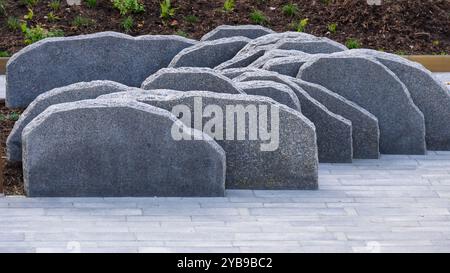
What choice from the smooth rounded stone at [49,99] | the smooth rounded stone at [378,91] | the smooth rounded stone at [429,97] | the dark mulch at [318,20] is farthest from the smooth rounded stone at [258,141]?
the dark mulch at [318,20]

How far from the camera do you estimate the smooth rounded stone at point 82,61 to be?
11.8m

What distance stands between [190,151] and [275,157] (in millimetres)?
760

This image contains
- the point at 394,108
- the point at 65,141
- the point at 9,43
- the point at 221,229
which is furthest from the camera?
the point at 9,43

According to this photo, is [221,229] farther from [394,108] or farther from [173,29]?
[173,29]

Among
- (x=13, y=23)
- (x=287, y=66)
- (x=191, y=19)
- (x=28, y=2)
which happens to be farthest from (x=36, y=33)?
(x=287, y=66)

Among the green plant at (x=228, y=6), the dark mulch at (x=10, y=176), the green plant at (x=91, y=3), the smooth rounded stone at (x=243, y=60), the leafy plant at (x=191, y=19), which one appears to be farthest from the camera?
the green plant at (x=228, y=6)

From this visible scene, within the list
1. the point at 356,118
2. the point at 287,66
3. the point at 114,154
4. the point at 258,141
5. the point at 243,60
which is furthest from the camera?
the point at 243,60

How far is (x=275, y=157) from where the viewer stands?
887 centimetres

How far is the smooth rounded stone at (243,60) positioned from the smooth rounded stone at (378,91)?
1137 millimetres

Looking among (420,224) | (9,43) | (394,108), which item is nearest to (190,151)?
(420,224)

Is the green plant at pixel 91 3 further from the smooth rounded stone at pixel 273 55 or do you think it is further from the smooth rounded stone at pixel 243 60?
the smooth rounded stone at pixel 273 55

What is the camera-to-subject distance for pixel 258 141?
8.84 m

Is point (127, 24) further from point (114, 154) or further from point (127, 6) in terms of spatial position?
point (114, 154)

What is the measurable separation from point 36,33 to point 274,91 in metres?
5.92
